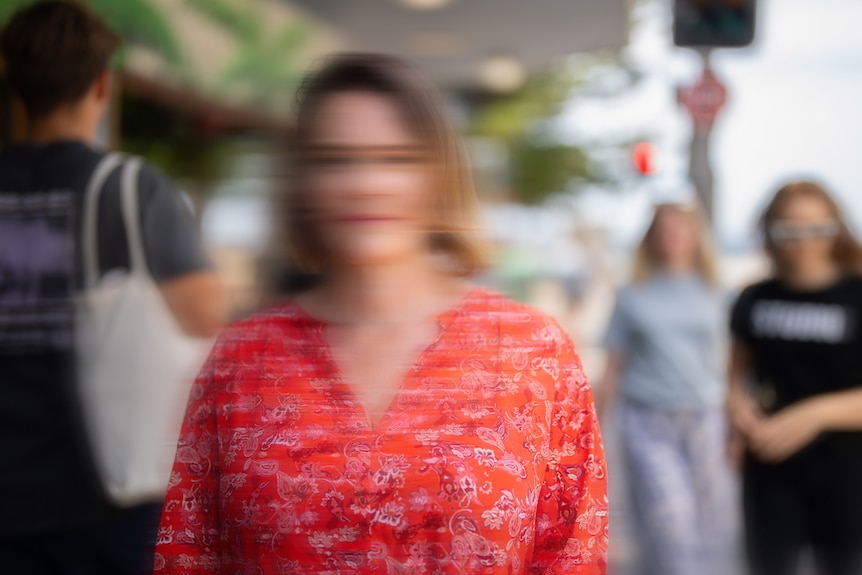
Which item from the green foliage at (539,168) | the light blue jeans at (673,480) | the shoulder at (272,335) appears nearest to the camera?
the green foliage at (539,168)

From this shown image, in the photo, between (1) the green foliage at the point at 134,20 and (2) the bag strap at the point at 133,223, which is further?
(1) the green foliage at the point at 134,20

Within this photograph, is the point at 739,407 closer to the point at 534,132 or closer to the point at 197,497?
the point at 534,132

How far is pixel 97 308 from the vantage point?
184cm

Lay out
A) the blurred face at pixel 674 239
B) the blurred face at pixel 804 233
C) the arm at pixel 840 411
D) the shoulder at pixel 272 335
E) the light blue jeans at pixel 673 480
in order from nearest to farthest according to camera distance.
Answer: the shoulder at pixel 272 335 < the arm at pixel 840 411 < the blurred face at pixel 804 233 < the light blue jeans at pixel 673 480 < the blurred face at pixel 674 239

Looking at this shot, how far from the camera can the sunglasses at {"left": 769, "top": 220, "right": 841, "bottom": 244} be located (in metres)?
3.64

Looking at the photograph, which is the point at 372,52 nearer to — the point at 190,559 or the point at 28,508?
the point at 190,559

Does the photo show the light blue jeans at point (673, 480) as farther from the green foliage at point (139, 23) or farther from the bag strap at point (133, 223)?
the bag strap at point (133, 223)

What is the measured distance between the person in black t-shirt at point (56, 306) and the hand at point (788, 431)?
6.92 feet

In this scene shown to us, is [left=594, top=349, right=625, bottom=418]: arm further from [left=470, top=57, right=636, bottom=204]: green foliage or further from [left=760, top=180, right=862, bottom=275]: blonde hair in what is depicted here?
[left=470, top=57, right=636, bottom=204]: green foliage

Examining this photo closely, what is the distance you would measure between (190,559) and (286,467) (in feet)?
0.64

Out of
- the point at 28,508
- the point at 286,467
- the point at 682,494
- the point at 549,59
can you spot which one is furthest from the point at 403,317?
the point at 682,494

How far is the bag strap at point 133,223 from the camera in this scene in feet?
6.16

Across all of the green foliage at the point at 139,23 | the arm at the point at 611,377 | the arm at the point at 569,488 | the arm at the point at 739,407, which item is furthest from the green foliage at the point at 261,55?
the arm at the point at 611,377

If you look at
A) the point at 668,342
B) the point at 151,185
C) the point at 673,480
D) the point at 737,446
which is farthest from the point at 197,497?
the point at 668,342
